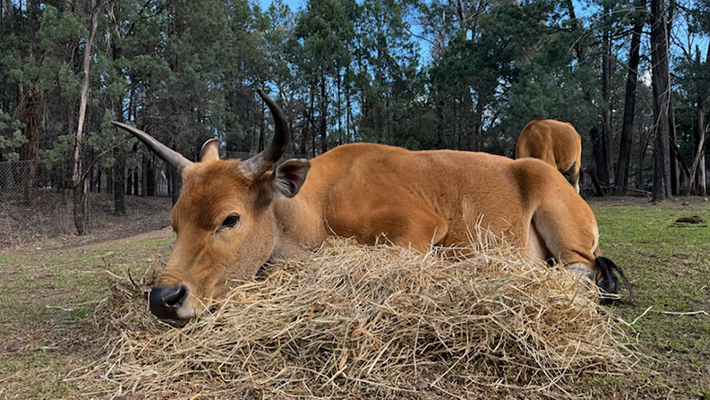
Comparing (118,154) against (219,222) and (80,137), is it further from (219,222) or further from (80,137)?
(219,222)

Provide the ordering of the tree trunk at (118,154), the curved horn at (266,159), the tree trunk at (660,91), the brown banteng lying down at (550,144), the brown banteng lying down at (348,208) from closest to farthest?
1. the brown banteng lying down at (348,208)
2. the curved horn at (266,159)
3. the brown banteng lying down at (550,144)
4. the tree trunk at (660,91)
5. the tree trunk at (118,154)

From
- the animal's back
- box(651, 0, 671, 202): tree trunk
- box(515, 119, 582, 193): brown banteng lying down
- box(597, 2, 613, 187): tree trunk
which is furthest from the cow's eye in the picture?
box(597, 2, 613, 187): tree trunk

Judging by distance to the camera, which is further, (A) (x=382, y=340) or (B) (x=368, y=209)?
(B) (x=368, y=209)

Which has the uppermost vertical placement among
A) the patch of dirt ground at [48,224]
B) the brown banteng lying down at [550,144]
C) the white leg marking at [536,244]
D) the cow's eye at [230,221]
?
the brown banteng lying down at [550,144]

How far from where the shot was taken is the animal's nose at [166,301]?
7.68ft

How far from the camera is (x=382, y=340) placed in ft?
7.33

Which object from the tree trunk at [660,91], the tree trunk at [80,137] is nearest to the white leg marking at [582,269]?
the tree trunk at [660,91]

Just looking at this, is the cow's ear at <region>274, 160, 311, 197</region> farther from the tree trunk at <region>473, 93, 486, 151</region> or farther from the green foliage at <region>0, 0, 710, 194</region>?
the tree trunk at <region>473, 93, 486, 151</region>

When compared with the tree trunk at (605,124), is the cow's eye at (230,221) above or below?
below

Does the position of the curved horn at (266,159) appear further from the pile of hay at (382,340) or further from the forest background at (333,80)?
the forest background at (333,80)

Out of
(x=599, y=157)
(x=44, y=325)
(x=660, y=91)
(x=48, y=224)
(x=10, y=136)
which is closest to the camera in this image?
(x=44, y=325)

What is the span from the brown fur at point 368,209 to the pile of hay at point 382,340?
31 cm

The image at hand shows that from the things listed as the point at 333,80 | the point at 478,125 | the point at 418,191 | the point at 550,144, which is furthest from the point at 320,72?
the point at 418,191

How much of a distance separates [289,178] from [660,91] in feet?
47.6
